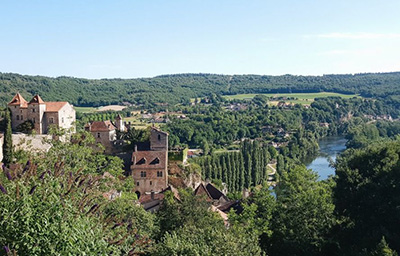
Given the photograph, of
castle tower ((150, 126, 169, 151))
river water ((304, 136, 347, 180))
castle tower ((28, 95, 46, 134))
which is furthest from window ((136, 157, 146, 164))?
river water ((304, 136, 347, 180))

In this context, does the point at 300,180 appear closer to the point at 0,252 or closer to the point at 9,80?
the point at 0,252

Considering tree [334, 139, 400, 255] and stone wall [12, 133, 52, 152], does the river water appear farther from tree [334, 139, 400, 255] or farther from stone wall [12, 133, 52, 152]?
stone wall [12, 133, 52, 152]

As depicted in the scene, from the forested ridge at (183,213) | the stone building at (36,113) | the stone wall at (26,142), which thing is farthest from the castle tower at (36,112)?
the stone wall at (26,142)

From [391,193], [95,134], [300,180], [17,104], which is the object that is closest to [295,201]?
[300,180]

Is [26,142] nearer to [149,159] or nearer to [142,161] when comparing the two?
[142,161]

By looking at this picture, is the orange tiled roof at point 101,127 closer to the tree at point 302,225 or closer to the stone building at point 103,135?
the stone building at point 103,135
